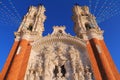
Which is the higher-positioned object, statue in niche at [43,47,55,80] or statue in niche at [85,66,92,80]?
statue in niche at [43,47,55,80]

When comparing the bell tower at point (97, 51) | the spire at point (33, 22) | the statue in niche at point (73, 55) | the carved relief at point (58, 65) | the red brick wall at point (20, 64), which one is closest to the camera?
the bell tower at point (97, 51)

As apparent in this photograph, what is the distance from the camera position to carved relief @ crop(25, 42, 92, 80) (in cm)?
1323

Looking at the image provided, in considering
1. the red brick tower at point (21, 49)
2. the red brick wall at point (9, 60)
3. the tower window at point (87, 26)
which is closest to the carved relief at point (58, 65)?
the red brick tower at point (21, 49)

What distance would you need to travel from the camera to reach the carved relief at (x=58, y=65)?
43.4 feet

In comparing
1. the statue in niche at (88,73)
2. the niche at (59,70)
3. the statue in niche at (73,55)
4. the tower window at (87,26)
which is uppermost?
the tower window at (87,26)

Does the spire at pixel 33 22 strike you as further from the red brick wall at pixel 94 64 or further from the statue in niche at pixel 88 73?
the statue in niche at pixel 88 73

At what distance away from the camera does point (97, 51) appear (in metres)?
14.9

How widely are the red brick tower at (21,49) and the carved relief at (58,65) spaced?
645mm

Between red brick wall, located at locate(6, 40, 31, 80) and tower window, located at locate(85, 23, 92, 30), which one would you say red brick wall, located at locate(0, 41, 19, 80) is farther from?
tower window, located at locate(85, 23, 92, 30)

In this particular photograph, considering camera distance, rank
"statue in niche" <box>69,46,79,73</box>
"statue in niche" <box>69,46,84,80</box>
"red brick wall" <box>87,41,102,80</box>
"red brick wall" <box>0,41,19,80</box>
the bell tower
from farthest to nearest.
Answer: "statue in niche" <box>69,46,79,73</box> < "red brick wall" <box>0,41,19,80</box> < "statue in niche" <box>69,46,84,80</box> < the bell tower < "red brick wall" <box>87,41,102,80</box>

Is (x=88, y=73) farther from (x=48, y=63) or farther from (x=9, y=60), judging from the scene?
(x=9, y=60)

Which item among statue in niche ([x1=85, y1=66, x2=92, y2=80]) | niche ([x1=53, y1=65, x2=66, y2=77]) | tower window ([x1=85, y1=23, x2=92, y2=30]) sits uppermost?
tower window ([x1=85, y1=23, x2=92, y2=30])

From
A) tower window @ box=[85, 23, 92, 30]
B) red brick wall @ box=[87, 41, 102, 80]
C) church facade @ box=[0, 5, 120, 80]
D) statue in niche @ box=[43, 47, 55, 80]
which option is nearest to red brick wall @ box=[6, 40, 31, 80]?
church facade @ box=[0, 5, 120, 80]

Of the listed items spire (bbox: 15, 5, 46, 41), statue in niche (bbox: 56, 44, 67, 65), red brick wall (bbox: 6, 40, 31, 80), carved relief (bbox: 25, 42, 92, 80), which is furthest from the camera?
spire (bbox: 15, 5, 46, 41)
